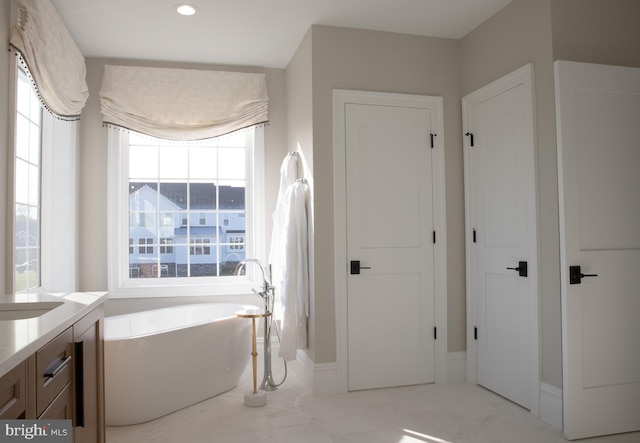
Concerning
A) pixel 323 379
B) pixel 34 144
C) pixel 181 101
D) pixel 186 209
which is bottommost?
pixel 323 379

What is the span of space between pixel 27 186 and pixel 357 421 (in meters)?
2.67

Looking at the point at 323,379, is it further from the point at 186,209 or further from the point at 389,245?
the point at 186,209

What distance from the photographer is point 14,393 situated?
1139mm

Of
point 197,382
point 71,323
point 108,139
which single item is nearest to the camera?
point 71,323

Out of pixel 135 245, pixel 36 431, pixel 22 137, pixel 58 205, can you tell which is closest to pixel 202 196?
pixel 135 245

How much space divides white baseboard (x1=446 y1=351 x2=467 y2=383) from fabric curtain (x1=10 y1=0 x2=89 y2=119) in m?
3.29

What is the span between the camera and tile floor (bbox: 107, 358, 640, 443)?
2662mm

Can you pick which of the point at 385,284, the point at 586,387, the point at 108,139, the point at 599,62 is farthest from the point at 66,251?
the point at 599,62

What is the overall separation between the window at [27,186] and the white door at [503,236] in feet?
10.1

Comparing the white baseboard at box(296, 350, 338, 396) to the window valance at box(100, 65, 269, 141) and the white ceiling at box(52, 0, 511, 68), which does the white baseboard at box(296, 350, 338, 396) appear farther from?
the white ceiling at box(52, 0, 511, 68)

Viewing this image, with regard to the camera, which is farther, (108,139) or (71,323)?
(108,139)

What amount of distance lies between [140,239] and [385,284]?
7.37ft

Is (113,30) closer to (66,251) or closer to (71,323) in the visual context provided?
(66,251)

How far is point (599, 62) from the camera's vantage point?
2.86 metres
